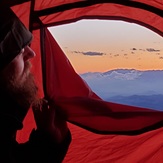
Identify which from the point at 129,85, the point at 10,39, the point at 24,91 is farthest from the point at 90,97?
the point at 10,39

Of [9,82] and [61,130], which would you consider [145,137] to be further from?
[9,82]

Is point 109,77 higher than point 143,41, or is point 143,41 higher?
point 143,41

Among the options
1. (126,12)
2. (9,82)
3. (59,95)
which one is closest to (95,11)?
(126,12)

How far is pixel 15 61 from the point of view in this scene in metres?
1.33

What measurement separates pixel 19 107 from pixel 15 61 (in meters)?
0.14

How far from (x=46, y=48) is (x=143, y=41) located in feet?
1.46

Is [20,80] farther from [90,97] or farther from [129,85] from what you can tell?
[129,85]

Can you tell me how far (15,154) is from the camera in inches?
53.5

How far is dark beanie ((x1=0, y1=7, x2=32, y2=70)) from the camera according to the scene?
128 centimetres

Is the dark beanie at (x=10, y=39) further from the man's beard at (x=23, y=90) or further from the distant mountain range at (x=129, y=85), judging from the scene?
the distant mountain range at (x=129, y=85)

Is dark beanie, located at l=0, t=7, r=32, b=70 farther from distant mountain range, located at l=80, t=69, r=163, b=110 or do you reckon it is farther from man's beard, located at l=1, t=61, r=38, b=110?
distant mountain range, located at l=80, t=69, r=163, b=110

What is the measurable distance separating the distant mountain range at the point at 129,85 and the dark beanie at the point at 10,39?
26.3 inches

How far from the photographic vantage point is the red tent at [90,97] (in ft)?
5.88

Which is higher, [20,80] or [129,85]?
[129,85]
